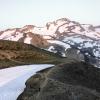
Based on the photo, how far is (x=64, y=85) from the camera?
2094 cm

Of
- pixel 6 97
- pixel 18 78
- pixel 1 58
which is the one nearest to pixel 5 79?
pixel 18 78

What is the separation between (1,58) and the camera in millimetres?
35844

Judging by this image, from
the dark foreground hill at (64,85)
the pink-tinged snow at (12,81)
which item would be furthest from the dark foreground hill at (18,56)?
the dark foreground hill at (64,85)

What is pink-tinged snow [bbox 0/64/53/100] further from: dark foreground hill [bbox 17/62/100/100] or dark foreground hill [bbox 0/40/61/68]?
dark foreground hill [bbox 0/40/61/68]

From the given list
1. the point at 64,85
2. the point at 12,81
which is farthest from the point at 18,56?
the point at 64,85

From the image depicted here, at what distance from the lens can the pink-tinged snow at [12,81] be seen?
2082 cm

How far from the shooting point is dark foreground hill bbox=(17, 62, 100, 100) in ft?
65.3

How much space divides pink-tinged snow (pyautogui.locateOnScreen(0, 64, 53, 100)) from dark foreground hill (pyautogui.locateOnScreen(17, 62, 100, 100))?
20.4 inches

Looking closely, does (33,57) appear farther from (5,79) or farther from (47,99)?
(47,99)

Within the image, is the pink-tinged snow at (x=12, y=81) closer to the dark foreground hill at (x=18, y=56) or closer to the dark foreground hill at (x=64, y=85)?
the dark foreground hill at (x=64, y=85)

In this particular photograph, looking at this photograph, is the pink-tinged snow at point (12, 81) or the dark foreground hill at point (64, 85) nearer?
the dark foreground hill at point (64, 85)

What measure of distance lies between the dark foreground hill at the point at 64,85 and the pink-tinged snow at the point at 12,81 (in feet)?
1.70

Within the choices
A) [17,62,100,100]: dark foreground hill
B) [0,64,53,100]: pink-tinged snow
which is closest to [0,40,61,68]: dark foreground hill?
[0,64,53,100]: pink-tinged snow

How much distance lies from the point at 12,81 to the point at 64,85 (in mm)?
4700
